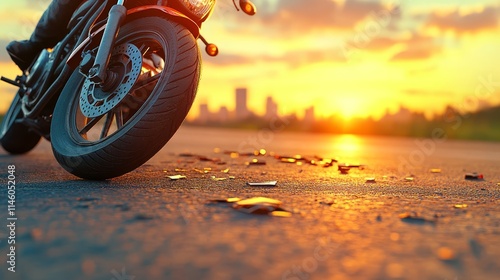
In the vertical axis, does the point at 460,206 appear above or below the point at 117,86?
below

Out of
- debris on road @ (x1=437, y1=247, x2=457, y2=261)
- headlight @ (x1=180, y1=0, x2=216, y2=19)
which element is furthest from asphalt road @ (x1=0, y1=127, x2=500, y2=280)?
headlight @ (x1=180, y1=0, x2=216, y2=19)

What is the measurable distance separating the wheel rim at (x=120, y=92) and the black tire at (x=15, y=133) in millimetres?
2311

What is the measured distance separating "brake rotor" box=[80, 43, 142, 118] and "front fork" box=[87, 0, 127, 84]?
0.11 metres

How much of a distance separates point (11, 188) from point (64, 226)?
1.19 metres

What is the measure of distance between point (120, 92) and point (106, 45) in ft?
0.97

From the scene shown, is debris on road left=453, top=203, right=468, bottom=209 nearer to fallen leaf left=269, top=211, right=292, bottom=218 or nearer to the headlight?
fallen leaf left=269, top=211, right=292, bottom=218

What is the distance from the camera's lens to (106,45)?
9.96 feet

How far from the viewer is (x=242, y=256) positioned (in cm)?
141

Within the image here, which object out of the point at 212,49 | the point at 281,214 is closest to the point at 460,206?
the point at 281,214

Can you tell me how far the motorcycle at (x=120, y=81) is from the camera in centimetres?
280

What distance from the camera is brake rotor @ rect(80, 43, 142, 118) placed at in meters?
3.02

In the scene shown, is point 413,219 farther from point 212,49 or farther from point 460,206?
point 212,49

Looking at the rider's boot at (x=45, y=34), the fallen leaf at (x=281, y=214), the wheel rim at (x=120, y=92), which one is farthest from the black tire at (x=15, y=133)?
the fallen leaf at (x=281, y=214)

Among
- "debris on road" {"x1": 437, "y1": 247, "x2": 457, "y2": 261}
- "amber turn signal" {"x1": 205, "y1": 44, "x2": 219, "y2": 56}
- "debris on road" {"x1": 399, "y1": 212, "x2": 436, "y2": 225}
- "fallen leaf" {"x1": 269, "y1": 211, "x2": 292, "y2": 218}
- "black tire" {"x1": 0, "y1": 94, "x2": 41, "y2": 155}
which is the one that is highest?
"amber turn signal" {"x1": 205, "y1": 44, "x2": 219, "y2": 56}
